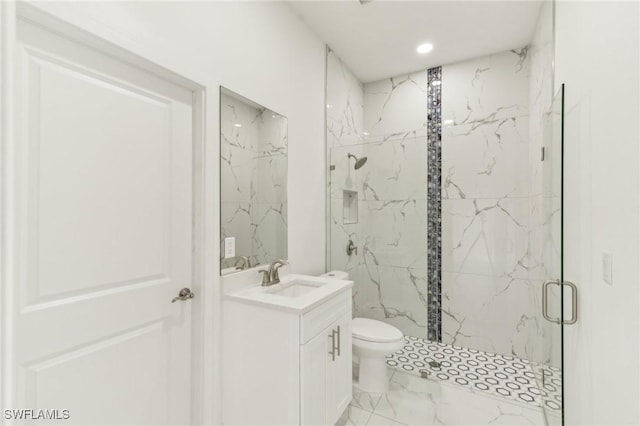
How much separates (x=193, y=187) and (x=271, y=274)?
0.69m

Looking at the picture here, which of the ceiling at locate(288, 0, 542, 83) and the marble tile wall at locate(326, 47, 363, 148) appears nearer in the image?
the ceiling at locate(288, 0, 542, 83)

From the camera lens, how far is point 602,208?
3.39 ft

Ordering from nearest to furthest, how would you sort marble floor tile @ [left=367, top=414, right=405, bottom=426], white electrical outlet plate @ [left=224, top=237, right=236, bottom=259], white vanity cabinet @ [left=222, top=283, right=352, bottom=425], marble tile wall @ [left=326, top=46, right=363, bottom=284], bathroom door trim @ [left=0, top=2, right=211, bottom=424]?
bathroom door trim @ [left=0, top=2, right=211, bottom=424] → white vanity cabinet @ [left=222, top=283, right=352, bottom=425] → white electrical outlet plate @ [left=224, top=237, right=236, bottom=259] → marble floor tile @ [left=367, top=414, right=405, bottom=426] → marble tile wall @ [left=326, top=46, right=363, bottom=284]

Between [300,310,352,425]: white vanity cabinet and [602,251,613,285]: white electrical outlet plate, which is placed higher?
[602,251,613,285]: white electrical outlet plate

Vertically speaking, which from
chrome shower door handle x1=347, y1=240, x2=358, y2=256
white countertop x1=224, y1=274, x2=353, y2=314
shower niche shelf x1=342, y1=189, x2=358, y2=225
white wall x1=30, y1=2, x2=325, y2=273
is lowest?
white countertop x1=224, y1=274, x2=353, y2=314

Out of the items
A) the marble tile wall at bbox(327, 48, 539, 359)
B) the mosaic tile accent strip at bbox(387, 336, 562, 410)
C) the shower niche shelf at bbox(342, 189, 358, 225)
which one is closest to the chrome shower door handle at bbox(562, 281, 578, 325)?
the mosaic tile accent strip at bbox(387, 336, 562, 410)

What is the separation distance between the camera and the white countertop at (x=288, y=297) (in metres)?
1.40

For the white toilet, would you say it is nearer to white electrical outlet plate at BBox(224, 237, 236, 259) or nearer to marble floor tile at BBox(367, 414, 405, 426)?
marble floor tile at BBox(367, 414, 405, 426)

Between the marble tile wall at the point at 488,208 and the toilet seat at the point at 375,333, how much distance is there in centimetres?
92

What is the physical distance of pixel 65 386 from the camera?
1.05 metres

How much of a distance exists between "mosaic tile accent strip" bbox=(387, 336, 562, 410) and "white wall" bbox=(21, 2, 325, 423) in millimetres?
1172

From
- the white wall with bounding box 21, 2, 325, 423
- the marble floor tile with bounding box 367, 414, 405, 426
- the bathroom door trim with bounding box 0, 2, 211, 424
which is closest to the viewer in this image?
the bathroom door trim with bounding box 0, 2, 211, 424

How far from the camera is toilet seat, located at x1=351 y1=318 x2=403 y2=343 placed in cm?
203

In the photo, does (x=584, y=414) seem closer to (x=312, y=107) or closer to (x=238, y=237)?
(x=238, y=237)
